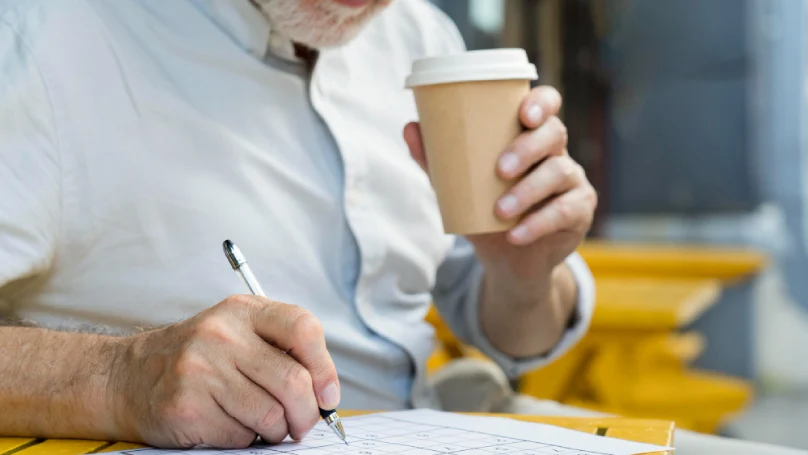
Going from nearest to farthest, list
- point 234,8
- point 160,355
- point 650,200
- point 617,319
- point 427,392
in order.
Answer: point 160,355 → point 234,8 → point 427,392 → point 617,319 → point 650,200

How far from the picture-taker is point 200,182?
3.76 feet

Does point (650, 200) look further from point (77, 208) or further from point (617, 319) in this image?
point (77, 208)

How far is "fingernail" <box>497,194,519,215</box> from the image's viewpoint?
101 centimetres

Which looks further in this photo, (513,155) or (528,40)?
(528,40)

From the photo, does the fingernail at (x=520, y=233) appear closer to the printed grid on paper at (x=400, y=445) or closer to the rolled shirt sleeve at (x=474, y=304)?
the printed grid on paper at (x=400, y=445)

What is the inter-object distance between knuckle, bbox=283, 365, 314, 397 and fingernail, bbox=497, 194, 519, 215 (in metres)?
0.34

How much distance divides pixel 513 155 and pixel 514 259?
348 millimetres

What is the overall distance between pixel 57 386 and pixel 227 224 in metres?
0.35

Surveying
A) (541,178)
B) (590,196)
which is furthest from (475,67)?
(590,196)

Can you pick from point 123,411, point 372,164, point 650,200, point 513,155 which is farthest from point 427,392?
point 650,200

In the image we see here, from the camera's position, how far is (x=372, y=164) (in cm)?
132

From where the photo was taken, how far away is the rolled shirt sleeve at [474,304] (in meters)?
1.48

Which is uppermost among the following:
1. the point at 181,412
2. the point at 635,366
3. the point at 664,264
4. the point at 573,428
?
the point at 664,264

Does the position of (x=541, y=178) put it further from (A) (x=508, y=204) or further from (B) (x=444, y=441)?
(B) (x=444, y=441)
